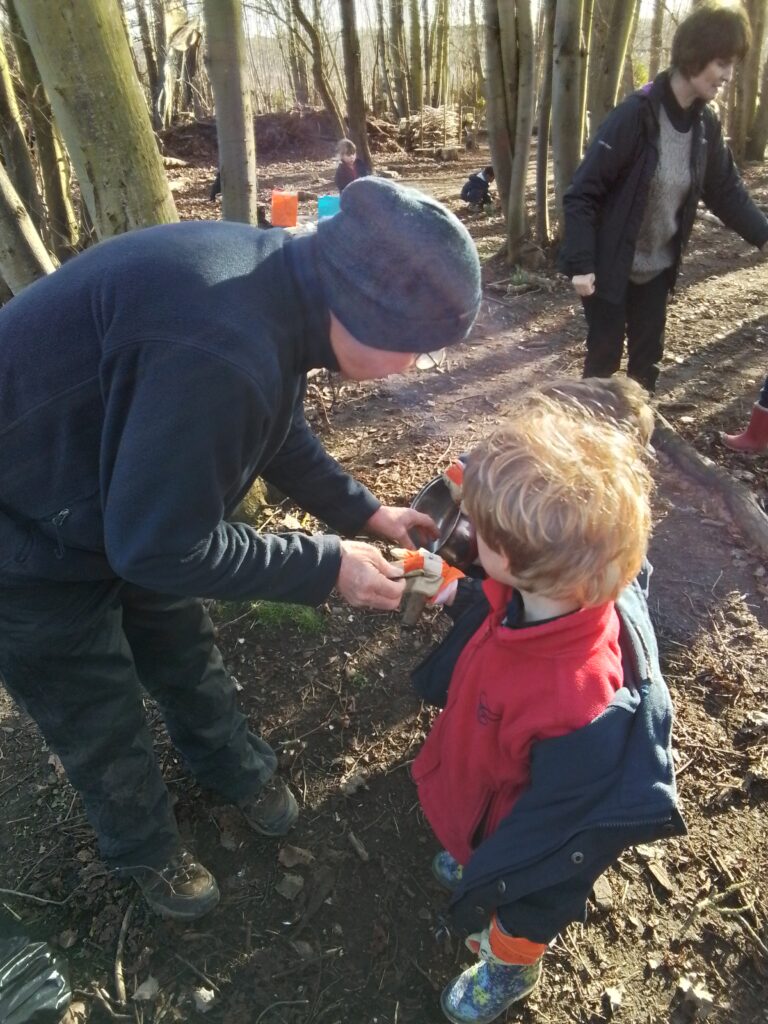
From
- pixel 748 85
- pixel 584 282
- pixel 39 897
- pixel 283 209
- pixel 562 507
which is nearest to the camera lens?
pixel 562 507

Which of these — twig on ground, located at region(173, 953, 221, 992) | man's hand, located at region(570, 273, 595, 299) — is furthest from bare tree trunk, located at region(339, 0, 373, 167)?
twig on ground, located at region(173, 953, 221, 992)

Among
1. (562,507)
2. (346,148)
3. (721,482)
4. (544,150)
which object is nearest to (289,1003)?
(562,507)

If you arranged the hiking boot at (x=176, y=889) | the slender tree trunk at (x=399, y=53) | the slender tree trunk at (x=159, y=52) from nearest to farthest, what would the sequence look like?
the hiking boot at (x=176, y=889) < the slender tree trunk at (x=159, y=52) < the slender tree trunk at (x=399, y=53)

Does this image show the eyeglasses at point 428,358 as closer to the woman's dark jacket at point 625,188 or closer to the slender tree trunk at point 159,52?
the woman's dark jacket at point 625,188

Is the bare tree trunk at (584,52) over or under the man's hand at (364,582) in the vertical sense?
over

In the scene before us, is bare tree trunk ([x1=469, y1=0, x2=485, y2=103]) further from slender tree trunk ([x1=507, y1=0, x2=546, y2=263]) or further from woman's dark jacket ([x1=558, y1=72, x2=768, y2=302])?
woman's dark jacket ([x1=558, y1=72, x2=768, y2=302])

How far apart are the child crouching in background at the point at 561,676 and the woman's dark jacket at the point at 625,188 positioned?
7.36ft

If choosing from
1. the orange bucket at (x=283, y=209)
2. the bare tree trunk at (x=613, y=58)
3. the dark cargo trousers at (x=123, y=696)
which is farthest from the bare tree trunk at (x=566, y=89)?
the dark cargo trousers at (x=123, y=696)

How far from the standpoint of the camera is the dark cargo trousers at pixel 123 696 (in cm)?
158

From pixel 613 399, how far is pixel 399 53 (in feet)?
69.9

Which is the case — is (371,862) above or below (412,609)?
below

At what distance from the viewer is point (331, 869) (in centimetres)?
220

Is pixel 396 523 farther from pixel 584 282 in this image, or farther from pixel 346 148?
pixel 346 148

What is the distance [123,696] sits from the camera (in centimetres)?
175
